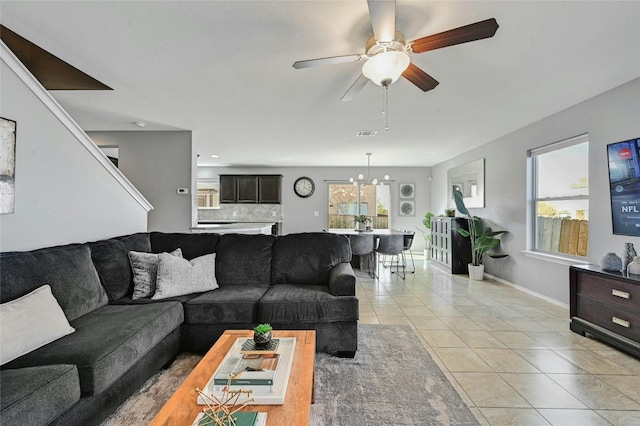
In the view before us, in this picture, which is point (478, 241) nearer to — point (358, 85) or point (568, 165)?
point (568, 165)

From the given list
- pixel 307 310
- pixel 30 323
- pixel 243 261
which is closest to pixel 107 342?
pixel 30 323

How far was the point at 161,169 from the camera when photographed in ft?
15.5

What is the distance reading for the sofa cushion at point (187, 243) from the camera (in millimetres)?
2944

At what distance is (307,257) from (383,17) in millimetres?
2044

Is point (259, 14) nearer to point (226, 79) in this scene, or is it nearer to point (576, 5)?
point (226, 79)

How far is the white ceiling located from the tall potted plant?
5.14 feet

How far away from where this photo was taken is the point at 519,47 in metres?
2.23

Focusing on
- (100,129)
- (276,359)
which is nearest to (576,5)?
(276,359)

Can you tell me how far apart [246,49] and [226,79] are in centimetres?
61

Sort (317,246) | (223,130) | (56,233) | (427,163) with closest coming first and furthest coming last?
(56,233) → (317,246) → (223,130) → (427,163)

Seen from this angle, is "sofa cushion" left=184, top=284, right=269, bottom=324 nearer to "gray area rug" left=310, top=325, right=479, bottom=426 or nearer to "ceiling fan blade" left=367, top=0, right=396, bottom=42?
"gray area rug" left=310, top=325, right=479, bottom=426

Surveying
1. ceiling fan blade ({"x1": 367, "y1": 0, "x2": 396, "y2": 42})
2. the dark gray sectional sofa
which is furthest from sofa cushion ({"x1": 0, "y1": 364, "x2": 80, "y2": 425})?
ceiling fan blade ({"x1": 367, "y1": 0, "x2": 396, "y2": 42})

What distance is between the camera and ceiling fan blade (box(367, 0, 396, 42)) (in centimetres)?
150

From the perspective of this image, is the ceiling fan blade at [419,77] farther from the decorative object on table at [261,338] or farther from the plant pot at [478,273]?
the plant pot at [478,273]
